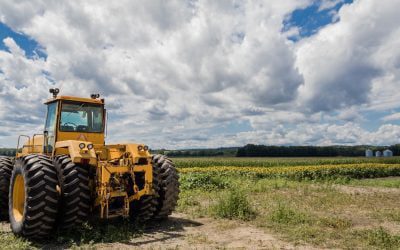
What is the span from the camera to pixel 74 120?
9.70 metres

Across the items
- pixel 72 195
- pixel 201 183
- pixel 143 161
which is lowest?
pixel 201 183

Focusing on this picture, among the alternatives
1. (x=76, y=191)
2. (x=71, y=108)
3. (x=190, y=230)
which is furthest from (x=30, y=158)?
(x=190, y=230)

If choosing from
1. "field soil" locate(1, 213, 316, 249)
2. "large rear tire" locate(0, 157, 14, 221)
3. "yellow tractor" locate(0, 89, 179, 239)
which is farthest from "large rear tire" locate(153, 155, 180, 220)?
"large rear tire" locate(0, 157, 14, 221)

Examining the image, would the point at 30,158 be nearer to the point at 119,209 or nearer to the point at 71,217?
the point at 71,217

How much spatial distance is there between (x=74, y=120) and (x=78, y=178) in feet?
7.53

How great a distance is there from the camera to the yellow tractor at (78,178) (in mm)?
7648

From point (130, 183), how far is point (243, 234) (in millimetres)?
2772

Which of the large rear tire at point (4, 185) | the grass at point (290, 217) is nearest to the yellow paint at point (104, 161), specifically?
the grass at point (290, 217)

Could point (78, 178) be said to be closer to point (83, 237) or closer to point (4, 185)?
point (83, 237)

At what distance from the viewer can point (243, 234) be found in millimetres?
8625

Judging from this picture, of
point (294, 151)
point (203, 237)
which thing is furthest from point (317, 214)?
point (294, 151)

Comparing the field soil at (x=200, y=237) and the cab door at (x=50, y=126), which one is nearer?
the field soil at (x=200, y=237)

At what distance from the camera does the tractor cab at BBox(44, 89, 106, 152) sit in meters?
9.43

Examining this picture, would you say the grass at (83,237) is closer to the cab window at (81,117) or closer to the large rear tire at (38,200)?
the large rear tire at (38,200)
